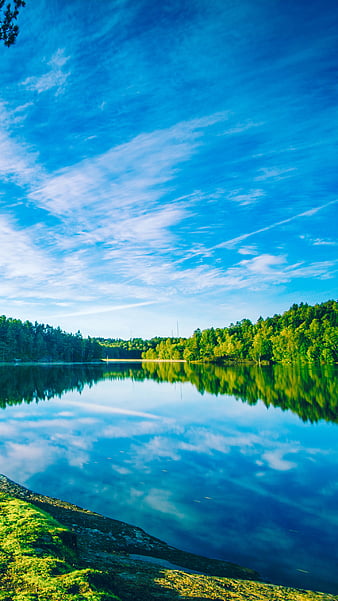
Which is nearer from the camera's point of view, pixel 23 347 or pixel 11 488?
pixel 11 488

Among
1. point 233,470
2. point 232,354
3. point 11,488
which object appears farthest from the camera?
point 232,354

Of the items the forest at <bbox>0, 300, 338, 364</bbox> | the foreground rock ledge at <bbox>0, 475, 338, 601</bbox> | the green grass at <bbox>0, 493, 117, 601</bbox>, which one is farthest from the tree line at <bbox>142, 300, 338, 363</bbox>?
the green grass at <bbox>0, 493, 117, 601</bbox>

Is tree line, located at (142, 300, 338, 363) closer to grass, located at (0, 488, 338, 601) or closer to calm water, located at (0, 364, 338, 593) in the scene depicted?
calm water, located at (0, 364, 338, 593)

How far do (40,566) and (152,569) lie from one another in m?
2.61

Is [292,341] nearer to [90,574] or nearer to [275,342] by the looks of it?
[275,342]

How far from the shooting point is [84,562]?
7.77m

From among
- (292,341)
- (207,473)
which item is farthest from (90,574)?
(292,341)

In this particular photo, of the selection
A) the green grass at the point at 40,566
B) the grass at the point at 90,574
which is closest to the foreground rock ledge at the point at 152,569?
the grass at the point at 90,574

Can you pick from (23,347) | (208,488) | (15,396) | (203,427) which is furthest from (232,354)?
(208,488)

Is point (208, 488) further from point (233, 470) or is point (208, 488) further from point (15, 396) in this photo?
point (15, 396)

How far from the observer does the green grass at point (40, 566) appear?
5.80 metres

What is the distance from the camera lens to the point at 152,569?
797cm

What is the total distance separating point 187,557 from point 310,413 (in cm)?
2605

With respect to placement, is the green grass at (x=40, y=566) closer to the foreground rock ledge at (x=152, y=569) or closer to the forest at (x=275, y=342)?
the foreground rock ledge at (x=152, y=569)
